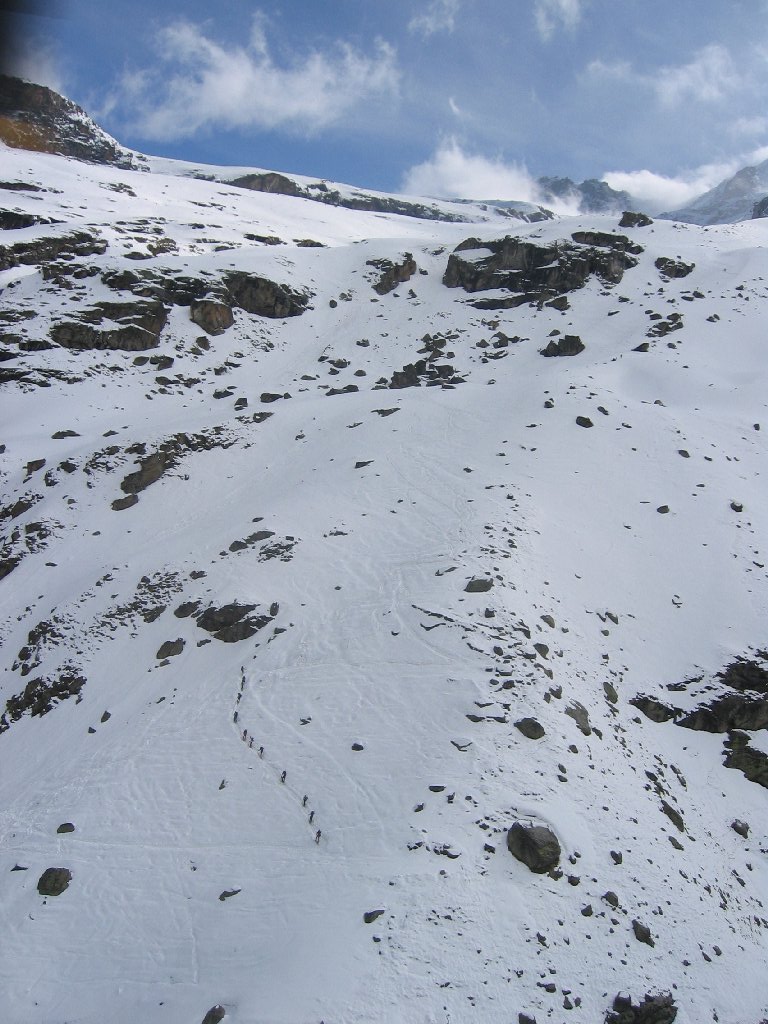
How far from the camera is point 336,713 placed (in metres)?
12.5

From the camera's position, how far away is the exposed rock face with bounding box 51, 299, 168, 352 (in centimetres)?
3534

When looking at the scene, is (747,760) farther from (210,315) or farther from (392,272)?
(392,272)

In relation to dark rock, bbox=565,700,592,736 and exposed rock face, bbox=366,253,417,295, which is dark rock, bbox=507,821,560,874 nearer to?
dark rock, bbox=565,700,592,736

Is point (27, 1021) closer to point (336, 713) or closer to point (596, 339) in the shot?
point (336, 713)

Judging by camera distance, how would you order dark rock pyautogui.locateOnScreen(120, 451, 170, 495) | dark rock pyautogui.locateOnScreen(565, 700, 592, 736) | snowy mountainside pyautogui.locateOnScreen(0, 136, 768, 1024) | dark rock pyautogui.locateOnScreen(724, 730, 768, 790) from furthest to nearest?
1. dark rock pyautogui.locateOnScreen(120, 451, 170, 495)
2. dark rock pyautogui.locateOnScreen(724, 730, 768, 790)
3. dark rock pyautogui.locateOnScreen(565, 700, 592, 736)
4. snowy mountainside pyautogui.locateOnScreen(0, 136, 768, 1024)

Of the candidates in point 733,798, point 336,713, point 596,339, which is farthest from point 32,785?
point 596,339

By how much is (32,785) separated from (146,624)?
5.03 metres

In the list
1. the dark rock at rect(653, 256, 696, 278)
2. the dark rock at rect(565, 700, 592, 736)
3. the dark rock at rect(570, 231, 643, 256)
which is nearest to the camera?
the dark rock at rect(565, 700, 592, 736)

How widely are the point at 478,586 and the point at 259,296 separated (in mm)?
36770

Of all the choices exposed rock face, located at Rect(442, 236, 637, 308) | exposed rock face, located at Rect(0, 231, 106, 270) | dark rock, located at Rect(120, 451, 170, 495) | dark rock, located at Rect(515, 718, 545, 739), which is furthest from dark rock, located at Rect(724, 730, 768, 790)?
exposed rock face, located at Rect(0, 231, 106, 270)

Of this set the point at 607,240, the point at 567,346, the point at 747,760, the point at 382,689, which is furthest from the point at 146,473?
the point at 607,240

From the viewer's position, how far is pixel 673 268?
150ft

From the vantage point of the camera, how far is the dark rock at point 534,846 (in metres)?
9.27

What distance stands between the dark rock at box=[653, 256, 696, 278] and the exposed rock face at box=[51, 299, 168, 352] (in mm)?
37627
